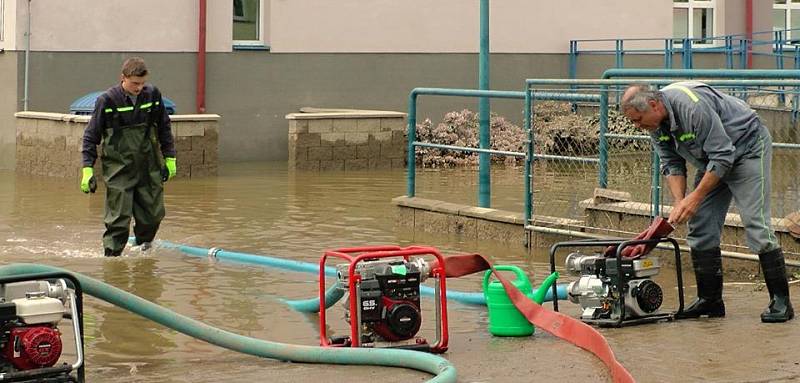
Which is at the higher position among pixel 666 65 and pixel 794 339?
pixel 666 65

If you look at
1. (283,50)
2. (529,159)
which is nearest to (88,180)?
(529,159)

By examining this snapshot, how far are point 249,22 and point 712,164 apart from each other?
667 inches

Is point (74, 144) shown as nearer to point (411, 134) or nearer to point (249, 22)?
point (249, 22)

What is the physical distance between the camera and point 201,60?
23.6 metres

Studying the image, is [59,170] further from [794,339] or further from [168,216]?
[794,339]

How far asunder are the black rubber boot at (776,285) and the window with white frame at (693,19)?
21.5m

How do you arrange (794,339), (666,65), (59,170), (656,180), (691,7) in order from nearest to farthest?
(794,339) < (656,180) < (59,170) < (666,65) < (691,7)

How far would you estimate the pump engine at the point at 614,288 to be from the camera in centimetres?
868

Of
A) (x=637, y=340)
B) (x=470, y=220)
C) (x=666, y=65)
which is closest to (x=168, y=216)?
(x=470, y=220)

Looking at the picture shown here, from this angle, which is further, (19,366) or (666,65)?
(666,65)

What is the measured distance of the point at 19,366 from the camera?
672 cm

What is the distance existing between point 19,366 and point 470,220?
25.1ft

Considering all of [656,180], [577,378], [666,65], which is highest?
[666,65]

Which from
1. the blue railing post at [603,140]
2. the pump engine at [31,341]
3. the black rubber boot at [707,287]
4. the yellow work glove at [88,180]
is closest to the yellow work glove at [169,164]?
the yellow work glove at [88,180]
